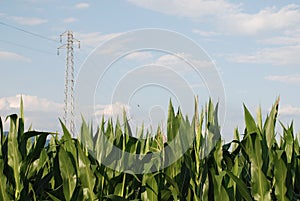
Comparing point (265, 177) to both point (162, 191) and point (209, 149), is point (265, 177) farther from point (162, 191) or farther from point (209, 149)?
point (162, 191)

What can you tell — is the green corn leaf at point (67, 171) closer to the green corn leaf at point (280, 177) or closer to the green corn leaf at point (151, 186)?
the green corn leaf at point (151, 186)

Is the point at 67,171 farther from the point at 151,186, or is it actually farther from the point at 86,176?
the point at 151,186

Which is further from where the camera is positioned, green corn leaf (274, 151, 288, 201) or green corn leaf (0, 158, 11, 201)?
green corn leaf (0, 158, 11, 201)

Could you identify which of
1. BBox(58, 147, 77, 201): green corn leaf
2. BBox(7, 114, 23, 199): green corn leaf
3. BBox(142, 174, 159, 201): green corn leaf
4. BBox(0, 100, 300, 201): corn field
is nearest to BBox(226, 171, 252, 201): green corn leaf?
BBox(0, 100, 300, 201): corn field

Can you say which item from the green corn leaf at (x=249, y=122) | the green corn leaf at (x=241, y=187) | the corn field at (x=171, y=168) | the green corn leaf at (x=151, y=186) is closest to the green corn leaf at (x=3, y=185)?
the corn field at (x=171, y=168)

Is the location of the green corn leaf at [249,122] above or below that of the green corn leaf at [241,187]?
above

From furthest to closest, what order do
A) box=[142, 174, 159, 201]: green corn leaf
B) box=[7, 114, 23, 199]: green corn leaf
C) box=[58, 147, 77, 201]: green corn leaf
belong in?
box=[7, 114, 23, 199]: green corn leaf → box=[58, 147, 77, 201]: green corn leaf → box=[142, 174, 159, 201]: green corn leaf

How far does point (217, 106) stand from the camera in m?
2.71

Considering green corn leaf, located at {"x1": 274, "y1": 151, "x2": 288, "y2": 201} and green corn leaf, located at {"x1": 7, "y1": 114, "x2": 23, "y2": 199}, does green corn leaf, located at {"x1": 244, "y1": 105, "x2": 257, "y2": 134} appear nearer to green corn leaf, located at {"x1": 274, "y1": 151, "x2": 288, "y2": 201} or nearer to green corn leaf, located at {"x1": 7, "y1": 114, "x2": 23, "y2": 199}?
green corn leaf, located at {"x1": 274, "y1": 151, "x2": 288, "y2": 201}

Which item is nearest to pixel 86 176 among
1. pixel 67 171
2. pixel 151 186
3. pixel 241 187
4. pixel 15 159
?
pixel 67 171

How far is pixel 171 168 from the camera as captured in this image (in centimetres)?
269

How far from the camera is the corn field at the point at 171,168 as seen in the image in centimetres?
253

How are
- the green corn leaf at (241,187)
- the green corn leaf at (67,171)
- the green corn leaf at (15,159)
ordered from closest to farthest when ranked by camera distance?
the green corn leaf at (241,187) → the green corn leaf at (67,171) → the green corn leaf at (15,159)

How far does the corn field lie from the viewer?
2.53 meters
